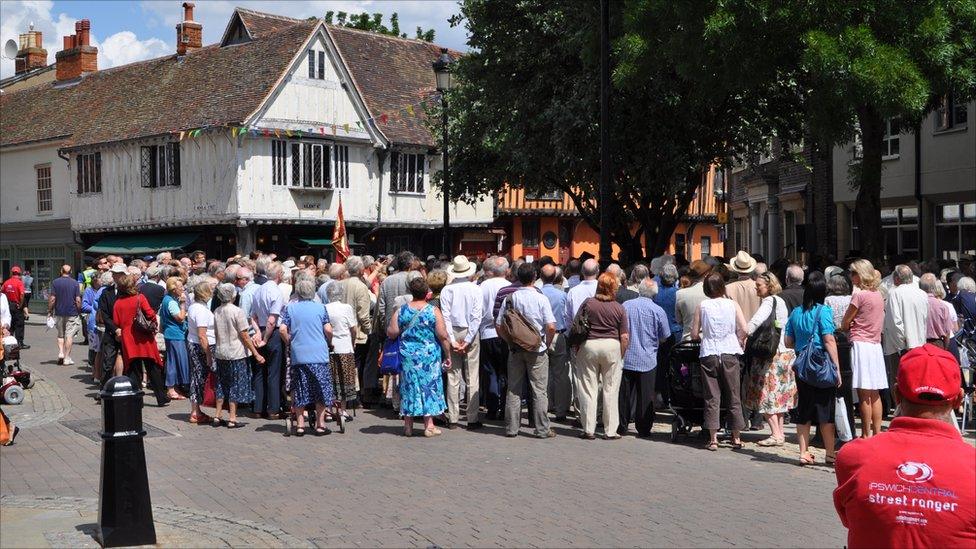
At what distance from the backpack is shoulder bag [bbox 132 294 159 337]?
16.3 ft

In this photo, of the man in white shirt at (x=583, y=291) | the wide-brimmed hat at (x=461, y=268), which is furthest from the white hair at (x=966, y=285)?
the wide-brimmed hat at (x=461, y=268)

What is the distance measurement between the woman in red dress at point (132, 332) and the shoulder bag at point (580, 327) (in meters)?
5.68

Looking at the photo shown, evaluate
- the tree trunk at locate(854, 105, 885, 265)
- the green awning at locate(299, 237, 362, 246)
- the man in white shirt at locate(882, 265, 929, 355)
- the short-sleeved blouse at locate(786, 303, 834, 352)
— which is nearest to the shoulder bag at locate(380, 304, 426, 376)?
the short-sleeved blouse at locate(786, 303, 834, 352)

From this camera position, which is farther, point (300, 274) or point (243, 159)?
point (243, 159)

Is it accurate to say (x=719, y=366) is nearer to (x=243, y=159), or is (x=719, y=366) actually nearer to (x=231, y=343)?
(x=231, y=343)

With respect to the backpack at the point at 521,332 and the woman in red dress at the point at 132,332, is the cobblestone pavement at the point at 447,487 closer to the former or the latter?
the backpack at the point at 521,332

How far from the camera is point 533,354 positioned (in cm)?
1226

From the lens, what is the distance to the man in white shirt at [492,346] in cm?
1327

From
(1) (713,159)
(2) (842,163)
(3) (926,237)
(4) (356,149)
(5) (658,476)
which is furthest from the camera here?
(4) (356,149)

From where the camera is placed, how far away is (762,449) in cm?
1166

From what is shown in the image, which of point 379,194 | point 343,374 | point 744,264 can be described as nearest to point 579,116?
point 744,264

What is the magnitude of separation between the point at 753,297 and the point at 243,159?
26.0 meters

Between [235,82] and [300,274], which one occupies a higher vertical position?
[235,82]

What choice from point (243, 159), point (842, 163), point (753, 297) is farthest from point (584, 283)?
point (243, 159)
